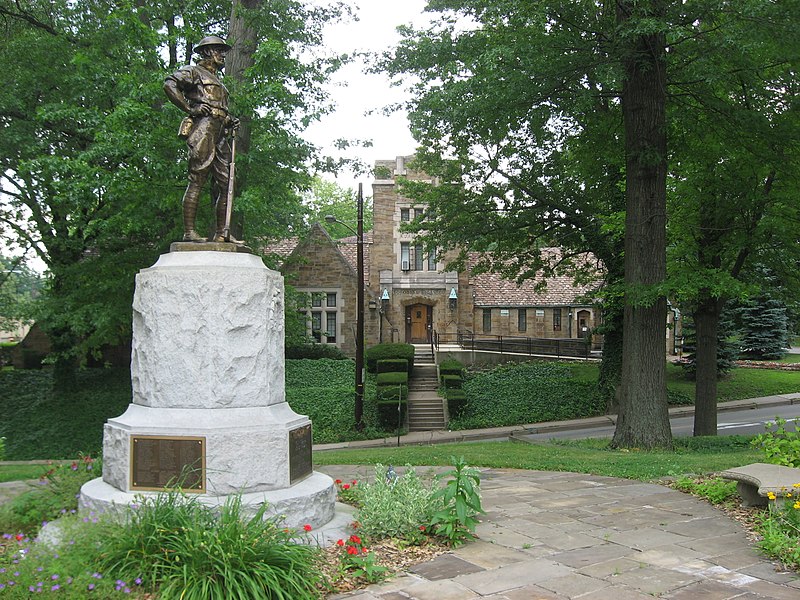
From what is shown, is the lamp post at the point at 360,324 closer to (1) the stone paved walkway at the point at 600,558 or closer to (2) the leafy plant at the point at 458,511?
(1) the stone paved walkway at the point at 600,558

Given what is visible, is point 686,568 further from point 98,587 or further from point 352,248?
point 352,248

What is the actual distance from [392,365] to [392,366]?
0.13 ft

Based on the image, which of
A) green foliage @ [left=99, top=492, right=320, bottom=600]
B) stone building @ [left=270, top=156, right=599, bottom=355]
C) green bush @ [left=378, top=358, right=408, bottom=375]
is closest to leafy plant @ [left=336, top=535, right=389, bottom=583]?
green foliage @ [left=99, top=492, right=320, bottom=600]

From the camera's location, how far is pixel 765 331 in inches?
1531

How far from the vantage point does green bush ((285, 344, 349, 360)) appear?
98.7ft

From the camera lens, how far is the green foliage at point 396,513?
230 inches

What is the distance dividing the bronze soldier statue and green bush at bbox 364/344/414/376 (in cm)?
2086

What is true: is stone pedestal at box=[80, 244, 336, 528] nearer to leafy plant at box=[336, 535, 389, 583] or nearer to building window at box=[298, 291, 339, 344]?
leafy plant at box=[336, 535, 389, 583]

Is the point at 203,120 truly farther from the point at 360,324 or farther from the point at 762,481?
the point at 360,324

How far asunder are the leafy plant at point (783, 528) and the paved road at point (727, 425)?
41.6ft

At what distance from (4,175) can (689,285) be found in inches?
764

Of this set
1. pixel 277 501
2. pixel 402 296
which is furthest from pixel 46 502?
pixel 402 296

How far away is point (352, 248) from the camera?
37.9m

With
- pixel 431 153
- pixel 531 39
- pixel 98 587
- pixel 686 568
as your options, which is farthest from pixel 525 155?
pixel 98 587
